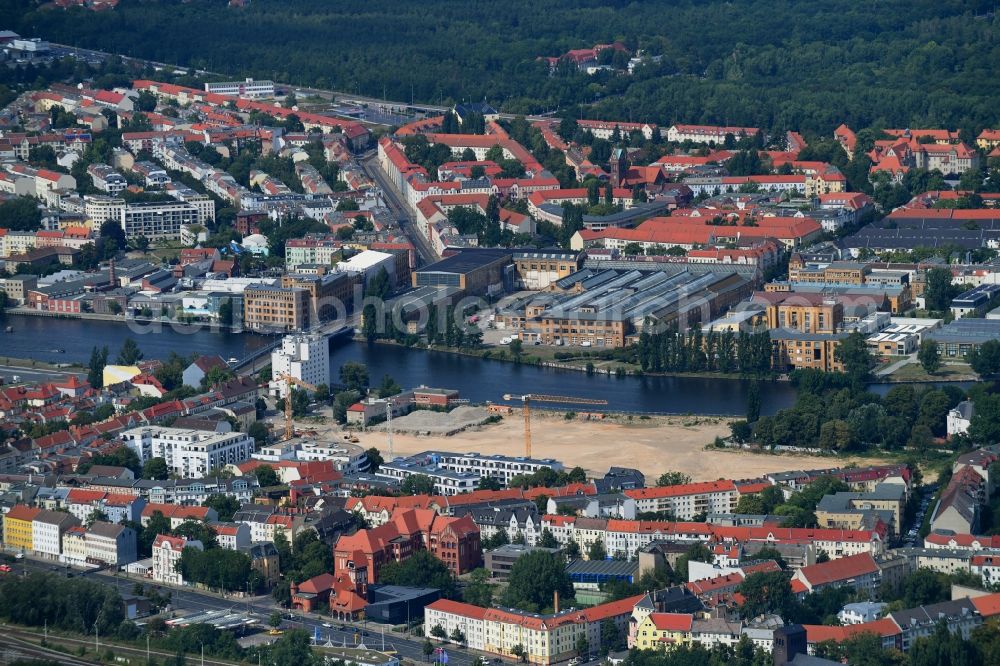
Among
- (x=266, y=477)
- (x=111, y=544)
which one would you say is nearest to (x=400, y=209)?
(x=266, y=477)

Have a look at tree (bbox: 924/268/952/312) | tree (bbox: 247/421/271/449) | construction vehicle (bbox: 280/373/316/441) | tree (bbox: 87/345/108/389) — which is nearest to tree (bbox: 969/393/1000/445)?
tree (bbox: 924/268/952/312)

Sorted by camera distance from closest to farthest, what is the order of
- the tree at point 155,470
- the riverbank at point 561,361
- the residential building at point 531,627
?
the residential building at point 531,627, the tree at point 155,470, the riverbank at point 561,361

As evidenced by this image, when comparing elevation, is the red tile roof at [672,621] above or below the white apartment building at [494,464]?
below

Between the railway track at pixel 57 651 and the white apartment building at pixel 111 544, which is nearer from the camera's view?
the railway track at pixel 57 651

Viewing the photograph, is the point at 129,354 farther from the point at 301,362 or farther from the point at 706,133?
the point at 706,133

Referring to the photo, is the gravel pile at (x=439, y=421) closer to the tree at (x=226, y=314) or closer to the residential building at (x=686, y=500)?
the residential building at (x=686, y=500)

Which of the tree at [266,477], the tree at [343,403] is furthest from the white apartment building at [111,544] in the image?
the tree at [343,403]

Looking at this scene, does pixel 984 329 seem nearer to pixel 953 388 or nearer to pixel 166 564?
pixel 953 388

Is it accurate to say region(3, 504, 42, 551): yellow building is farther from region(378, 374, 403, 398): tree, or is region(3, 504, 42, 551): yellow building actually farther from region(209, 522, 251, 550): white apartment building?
region(378, 374, 403, 398): tree
